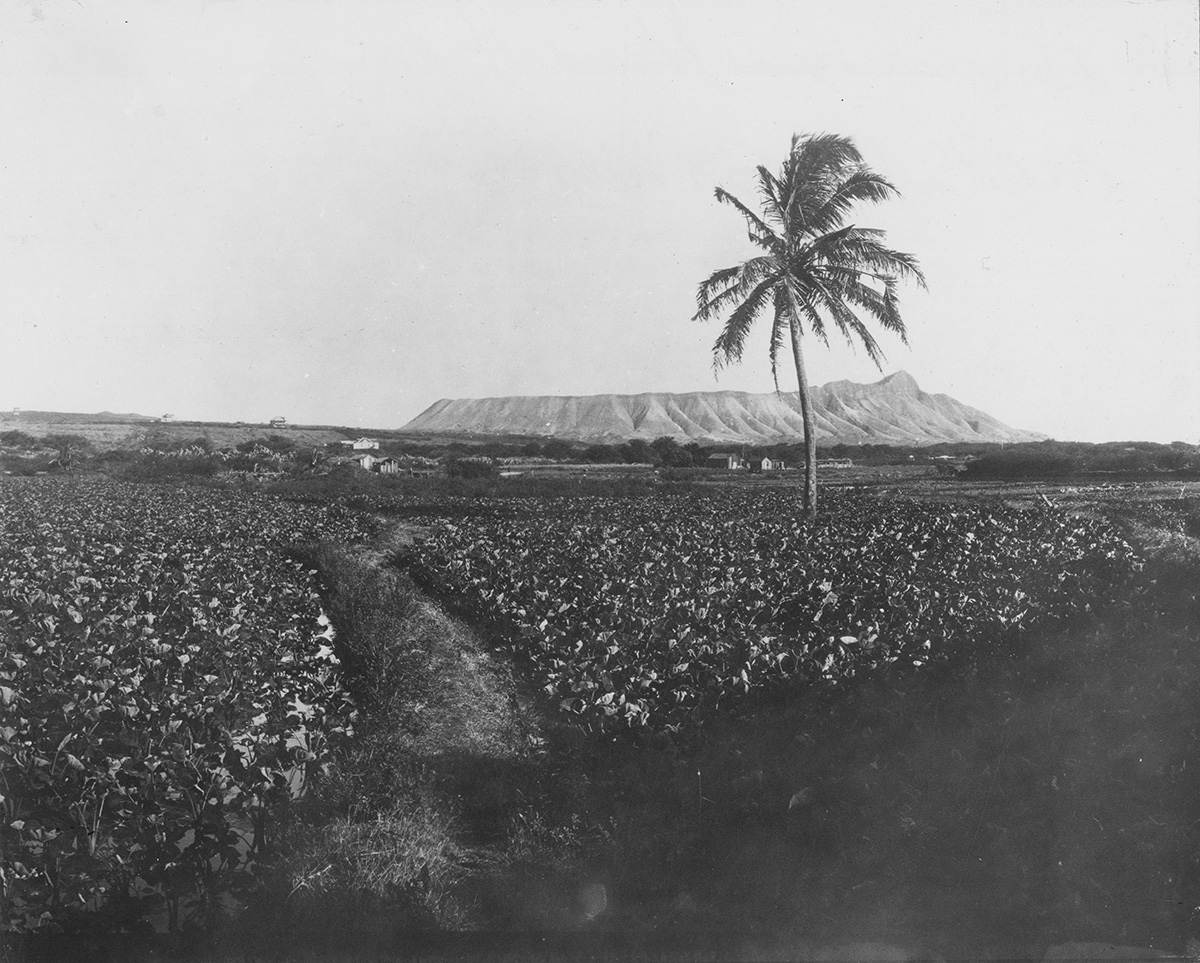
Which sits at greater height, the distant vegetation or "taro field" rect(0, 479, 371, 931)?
the distant vegetation

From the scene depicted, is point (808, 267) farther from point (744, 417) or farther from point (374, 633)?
point (744, 417)

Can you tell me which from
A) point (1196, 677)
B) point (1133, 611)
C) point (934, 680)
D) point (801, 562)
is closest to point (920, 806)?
point (934, 680)

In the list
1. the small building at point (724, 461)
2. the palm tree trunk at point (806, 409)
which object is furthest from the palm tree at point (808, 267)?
the small building at point (724, 461)

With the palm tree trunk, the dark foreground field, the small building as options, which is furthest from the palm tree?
the small building

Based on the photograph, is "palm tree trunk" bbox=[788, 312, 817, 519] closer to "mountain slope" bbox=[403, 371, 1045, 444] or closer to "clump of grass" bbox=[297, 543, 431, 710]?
"mountain slope" bbox=[403, 371, 1045, 444]

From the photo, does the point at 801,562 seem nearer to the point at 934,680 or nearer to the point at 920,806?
the point at 934,680
